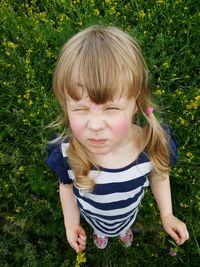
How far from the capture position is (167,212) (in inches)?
85.3

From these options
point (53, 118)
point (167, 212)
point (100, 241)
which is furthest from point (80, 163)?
point (53, 118)

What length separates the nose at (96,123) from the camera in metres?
1.55

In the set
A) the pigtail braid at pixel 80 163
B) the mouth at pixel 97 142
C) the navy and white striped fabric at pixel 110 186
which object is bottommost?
the navy and white striped fabric at pixel 110 186

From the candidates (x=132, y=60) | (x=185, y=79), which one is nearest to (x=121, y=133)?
(x=132, y=60)

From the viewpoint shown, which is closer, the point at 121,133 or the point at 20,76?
the point at 121,133

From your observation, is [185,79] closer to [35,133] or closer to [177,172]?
[177,172]

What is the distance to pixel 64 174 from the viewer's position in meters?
1.96

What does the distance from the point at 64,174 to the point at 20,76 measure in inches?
55.6

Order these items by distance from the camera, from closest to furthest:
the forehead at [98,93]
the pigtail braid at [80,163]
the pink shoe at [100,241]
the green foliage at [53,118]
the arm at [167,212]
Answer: the forehead at [98,93]
the pigtail braid at [80,163]
the arm at [167,212]
the pink shoe at [100,241]
the green foliage at [53,118]

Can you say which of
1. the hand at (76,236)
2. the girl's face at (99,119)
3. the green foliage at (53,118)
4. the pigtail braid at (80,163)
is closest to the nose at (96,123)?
the girl's face at (99,119)

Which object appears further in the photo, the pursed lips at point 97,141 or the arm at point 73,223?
the arm at point 73,223

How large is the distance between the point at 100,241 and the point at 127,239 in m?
0.19

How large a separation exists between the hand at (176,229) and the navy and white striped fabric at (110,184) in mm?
201

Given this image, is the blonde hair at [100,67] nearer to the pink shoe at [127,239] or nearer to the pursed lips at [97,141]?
the pursed lips at [97,141]
